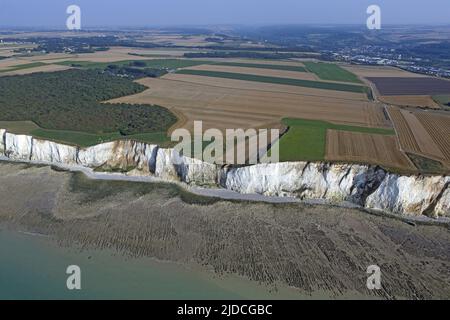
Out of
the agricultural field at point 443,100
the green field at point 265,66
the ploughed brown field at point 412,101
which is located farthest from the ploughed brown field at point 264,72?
the agricultural field at point 443,100

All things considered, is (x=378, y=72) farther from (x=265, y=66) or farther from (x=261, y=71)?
(x=261, y=71)

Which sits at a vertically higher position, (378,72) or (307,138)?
(378,72)

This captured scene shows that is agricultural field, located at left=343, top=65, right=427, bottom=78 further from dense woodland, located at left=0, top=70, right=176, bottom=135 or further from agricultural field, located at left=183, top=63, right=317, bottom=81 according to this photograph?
dense woodland, located at left=0, top=70, right=176, bottom=135

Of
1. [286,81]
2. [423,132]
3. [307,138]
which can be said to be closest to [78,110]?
[307,138]

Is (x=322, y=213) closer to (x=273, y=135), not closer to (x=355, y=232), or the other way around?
(x=355, y=232)

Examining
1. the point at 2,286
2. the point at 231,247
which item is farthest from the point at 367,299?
the point at 2,286
